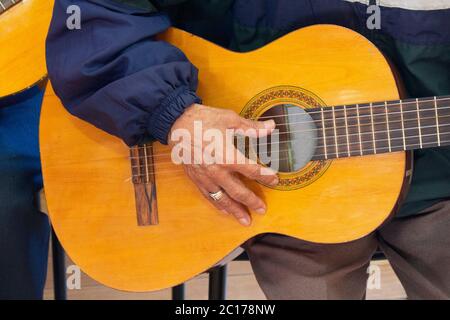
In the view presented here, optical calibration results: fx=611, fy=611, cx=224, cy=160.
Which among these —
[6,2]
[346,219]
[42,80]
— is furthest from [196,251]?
[6,2]

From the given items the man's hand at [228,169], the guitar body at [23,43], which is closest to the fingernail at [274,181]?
the man's hand at [228,169]

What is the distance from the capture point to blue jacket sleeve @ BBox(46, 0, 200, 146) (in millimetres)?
1023

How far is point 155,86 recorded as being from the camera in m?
1.01

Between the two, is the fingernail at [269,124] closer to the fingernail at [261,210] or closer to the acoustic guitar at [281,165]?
the acoustic guitar at [281,165]

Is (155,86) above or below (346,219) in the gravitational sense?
above

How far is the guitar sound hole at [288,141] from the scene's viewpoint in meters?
1.05

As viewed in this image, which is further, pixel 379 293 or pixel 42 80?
pixel 379 293

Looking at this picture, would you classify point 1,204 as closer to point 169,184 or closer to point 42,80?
point 42,80

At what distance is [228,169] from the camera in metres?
1.04

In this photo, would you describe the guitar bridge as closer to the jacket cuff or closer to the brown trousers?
the jacket cuff

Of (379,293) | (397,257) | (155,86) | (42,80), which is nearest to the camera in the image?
(155,86)

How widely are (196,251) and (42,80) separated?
0.49m

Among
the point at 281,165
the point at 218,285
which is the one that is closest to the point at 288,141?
the point at 281,165

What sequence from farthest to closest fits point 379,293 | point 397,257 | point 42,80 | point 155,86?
point 379,293 < point 42,80 < point 397,257 < point 155,86
